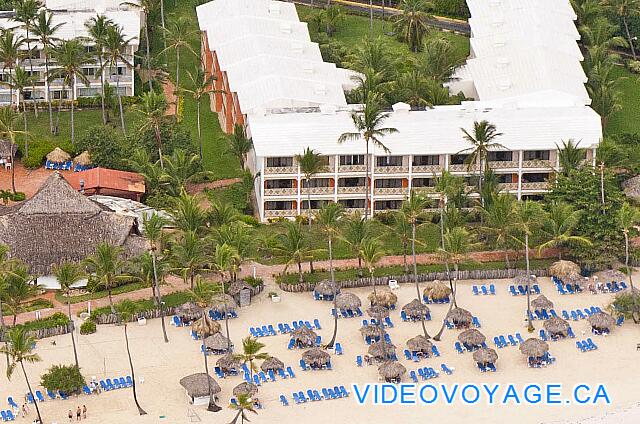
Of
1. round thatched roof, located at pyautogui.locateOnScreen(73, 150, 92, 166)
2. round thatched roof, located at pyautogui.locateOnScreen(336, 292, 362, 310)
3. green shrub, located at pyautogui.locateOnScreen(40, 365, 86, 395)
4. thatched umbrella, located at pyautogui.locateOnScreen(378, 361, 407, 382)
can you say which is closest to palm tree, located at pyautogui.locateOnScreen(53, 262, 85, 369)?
green shrub, located at pyautogui.locateOnScreen(40, 365, 86, 395)

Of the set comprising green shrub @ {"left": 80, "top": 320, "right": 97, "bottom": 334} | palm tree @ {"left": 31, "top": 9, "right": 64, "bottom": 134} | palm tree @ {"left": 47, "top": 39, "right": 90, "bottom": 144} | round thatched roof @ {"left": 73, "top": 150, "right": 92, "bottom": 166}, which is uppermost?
palm tree @ {"left": 31, "top": 9, "right": 64, "bottom": 134}

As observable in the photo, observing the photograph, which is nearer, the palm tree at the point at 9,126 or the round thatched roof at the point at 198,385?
the round thatched roof at the point at 198,385

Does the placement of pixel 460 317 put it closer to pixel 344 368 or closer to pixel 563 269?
pixel 344 368

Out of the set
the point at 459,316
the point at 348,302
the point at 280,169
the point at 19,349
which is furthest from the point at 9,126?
the point at 459,316

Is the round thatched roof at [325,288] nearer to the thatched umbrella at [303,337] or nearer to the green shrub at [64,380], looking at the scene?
the thatched umbrella at [303,337]

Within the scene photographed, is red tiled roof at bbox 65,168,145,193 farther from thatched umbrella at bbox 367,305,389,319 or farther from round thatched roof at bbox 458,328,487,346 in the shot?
round thatched roof at bbox 458,328,487,346

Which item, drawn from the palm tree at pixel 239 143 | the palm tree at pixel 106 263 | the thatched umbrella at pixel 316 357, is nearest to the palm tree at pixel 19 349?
the palm tree at pixel 106 263
